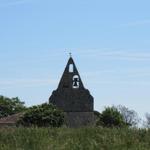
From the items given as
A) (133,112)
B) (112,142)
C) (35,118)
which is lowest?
(112,142)

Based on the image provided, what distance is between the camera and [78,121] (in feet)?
290

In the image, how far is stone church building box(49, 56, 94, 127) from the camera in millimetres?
91250

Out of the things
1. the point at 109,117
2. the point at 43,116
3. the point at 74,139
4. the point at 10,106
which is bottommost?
the point at 74,139

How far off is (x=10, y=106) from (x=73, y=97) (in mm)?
14409

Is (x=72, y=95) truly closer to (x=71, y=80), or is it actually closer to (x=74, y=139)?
(x=71, y=80)

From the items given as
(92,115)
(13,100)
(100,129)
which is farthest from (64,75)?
(100,129)

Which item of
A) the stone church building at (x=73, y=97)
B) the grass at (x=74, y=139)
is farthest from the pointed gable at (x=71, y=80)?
the grass at (x=74, y=139)

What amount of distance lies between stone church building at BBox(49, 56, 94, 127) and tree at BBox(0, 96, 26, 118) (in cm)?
1084

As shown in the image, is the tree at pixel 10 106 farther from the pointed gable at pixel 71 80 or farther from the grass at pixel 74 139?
the grass at pixel 74 139

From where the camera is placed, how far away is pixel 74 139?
1686 centimetres

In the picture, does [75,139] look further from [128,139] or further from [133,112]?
[133,112]

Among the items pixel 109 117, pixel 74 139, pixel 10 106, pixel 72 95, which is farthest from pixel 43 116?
pixel 74 139

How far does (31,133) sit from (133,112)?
3660 inches

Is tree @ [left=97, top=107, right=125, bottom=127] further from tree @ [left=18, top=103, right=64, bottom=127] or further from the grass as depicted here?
the grass
